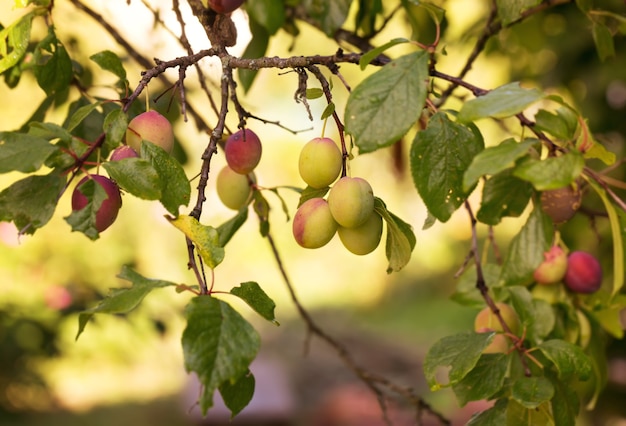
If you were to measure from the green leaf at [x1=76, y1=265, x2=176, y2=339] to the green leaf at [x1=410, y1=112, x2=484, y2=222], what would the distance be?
0.65 feet

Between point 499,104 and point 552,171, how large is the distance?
6cm

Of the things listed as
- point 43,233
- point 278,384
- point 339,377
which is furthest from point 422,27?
point 339,377

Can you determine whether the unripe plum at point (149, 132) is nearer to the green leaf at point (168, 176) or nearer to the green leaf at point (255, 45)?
the green leaf at point (168, 176)

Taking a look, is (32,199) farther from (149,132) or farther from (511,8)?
(511,8)

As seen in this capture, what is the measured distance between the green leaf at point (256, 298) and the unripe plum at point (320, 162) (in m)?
0.11

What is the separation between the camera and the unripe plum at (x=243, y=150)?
642 millimetres

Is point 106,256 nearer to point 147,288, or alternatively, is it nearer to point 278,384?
point 278,384

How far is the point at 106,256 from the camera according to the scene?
2.42m

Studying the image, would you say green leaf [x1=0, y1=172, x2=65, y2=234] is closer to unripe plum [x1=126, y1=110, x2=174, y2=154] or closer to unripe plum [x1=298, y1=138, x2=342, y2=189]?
unripe plum [x1=126, y1=110, x2=174, y2=154]

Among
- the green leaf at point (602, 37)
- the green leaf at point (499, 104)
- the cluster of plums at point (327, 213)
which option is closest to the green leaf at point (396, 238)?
the cluster of plums at point (327, 213)

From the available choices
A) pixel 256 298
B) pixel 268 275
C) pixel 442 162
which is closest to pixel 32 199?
pixel 256 298

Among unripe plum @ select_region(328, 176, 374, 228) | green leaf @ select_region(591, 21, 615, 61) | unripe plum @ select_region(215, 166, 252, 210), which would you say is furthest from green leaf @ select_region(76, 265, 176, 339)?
green leaf @ select_region(591, 21, 615, 61)

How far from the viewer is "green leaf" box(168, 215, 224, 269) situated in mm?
486

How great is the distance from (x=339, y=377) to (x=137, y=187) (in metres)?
3.84
